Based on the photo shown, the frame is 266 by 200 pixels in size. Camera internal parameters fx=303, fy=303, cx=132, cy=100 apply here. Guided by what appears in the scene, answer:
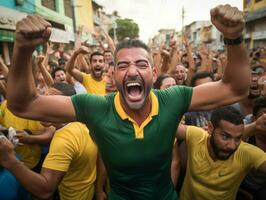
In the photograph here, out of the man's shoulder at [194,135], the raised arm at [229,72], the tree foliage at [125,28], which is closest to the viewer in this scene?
the raised arm at [229,72]

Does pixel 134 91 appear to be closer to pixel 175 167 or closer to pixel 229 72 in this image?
pixel 229 72

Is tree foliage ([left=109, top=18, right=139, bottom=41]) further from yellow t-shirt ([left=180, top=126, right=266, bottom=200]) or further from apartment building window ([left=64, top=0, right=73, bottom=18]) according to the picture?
yellow t-shirt ([left=180, top=126, right=266, bottom=200])

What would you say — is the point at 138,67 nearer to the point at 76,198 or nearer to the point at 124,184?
the point at 124,184

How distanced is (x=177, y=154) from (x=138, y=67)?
1353mm

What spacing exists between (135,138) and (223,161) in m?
1.06

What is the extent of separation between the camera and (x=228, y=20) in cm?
160

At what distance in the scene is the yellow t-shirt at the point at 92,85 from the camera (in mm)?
5879

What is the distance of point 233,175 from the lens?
8.20 ft

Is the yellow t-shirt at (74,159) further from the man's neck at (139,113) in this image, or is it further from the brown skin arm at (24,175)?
the man's neck at (139,113)

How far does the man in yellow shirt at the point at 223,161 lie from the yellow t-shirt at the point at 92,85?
11.4 feet

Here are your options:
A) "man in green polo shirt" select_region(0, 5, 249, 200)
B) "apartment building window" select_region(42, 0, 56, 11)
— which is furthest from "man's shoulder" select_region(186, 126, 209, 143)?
"apartment building window" select_region(42, 0, 56, 11)

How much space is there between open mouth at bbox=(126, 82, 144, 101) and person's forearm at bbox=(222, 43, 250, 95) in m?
0.54

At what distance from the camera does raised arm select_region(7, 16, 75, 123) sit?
152 cm

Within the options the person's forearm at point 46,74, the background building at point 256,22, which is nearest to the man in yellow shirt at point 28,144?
the person's forearm at point 46,74
